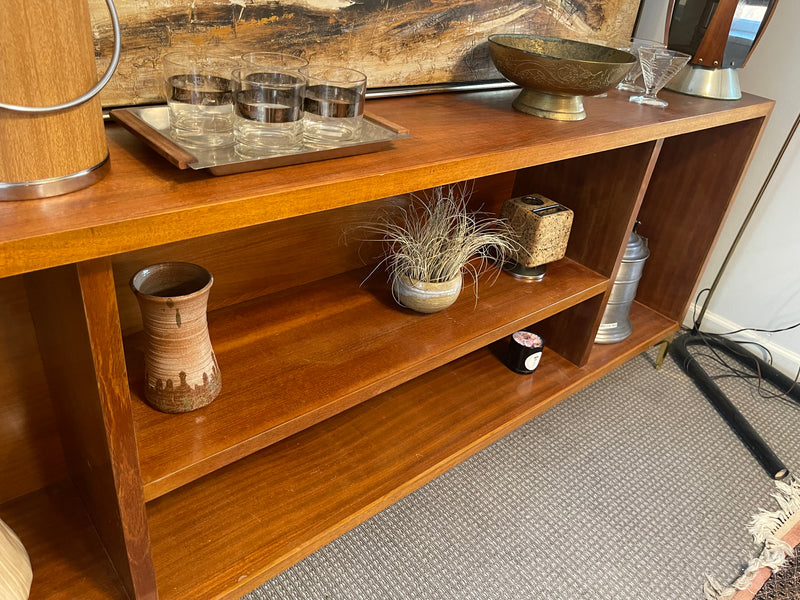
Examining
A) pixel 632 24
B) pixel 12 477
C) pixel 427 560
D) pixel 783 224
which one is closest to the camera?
pixel 12 477

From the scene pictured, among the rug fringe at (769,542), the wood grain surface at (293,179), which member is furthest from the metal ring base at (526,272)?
the rug fringe at (769,542)

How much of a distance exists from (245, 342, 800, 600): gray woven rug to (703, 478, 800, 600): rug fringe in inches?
0.8

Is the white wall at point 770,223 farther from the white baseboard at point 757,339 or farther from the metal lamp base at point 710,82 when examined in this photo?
the metal lamp base at point 710,82

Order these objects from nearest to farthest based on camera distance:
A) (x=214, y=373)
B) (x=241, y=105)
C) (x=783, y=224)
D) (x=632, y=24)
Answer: (x=241, y=105) → (x=214, y=373) → (x=632, y=24) → (x=783, y=224)

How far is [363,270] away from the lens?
133cm

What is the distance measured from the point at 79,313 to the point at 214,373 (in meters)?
0.28

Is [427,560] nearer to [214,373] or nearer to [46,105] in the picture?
[214,373]

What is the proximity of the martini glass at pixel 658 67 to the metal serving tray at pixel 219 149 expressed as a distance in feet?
2.43

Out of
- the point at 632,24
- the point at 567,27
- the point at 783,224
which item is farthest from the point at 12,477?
the point at 783,224

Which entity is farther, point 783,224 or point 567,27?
point 783,224

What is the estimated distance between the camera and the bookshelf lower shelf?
100 centimetres

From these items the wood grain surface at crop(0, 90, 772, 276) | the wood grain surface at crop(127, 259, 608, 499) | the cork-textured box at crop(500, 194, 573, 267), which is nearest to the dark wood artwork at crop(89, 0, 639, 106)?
the wood grain surface at crop(0, 90, 772, 276)

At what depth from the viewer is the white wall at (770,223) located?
162cm

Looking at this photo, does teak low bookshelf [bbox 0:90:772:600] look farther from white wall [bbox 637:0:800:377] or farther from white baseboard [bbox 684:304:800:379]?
white baseboard [bbox 684:304:800:379]
